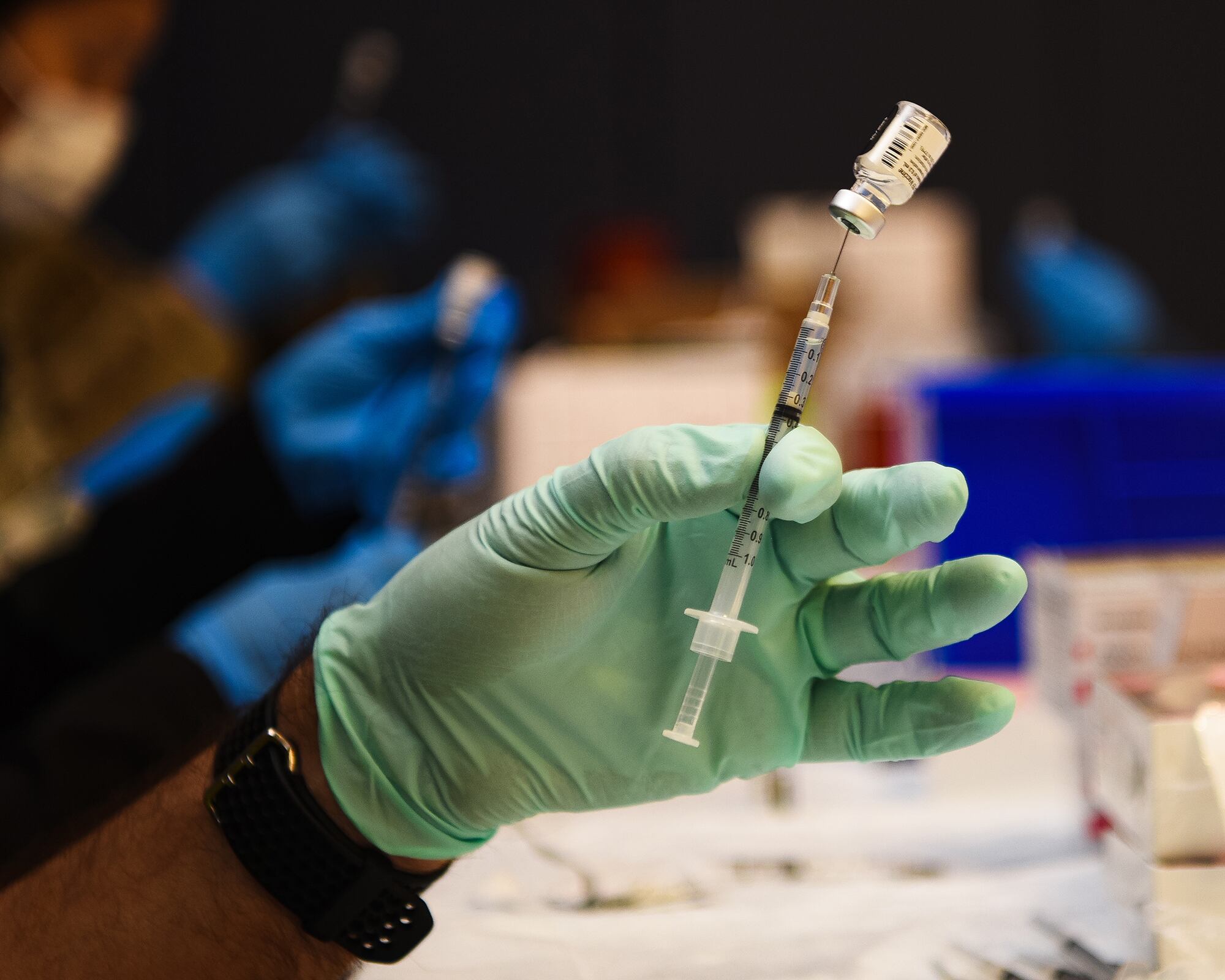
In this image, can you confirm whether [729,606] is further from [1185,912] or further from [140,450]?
[140,450]

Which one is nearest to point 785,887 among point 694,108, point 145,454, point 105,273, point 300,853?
point 300,853

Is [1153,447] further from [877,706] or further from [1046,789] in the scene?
[877,706]

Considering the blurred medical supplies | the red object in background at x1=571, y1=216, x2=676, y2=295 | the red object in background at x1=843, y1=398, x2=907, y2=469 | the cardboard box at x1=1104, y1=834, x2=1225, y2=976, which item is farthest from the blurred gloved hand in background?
the cardboard box at x1=1104, y1=834, x2=1225, y2=976

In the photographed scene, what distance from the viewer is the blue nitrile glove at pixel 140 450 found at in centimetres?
194

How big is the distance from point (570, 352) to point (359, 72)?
5.54 ft

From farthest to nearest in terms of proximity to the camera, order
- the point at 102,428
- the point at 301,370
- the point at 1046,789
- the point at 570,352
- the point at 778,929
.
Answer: the point at 102,428 → the point at 570,352 → the point at 301,370 → the point at 1046,789 → the point at 778,929

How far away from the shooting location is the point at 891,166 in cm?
60

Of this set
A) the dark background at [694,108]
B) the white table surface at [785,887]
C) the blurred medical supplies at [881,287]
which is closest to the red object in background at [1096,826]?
the white table surface at [785,887]

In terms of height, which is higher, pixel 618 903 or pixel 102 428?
pixel 618 903

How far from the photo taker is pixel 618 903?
2.66 ft

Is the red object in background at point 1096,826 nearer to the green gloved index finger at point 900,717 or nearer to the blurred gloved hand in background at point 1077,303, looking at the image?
the green gloved index finger at point 900,717

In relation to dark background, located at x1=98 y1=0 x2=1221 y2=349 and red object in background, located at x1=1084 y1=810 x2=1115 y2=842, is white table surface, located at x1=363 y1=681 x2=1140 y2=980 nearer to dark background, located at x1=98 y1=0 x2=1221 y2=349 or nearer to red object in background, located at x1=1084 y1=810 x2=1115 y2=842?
red object in background, located at x1=1084 y1=810 x2=1115 y2=842

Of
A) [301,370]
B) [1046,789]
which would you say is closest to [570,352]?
[301,370]

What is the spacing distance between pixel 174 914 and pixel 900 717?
1.58 ft
